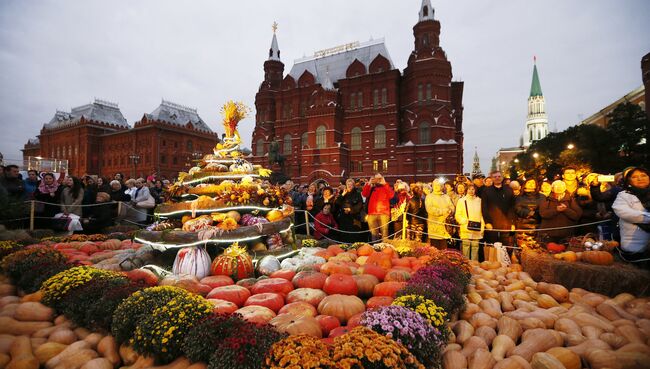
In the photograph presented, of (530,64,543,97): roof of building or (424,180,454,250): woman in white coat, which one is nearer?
(424,180,454,250): woman in white coat

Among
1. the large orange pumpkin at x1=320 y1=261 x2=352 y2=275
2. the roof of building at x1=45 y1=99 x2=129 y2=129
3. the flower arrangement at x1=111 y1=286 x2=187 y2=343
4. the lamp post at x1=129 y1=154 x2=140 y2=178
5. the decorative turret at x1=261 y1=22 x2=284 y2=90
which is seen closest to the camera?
the flower arrangement at x1=111 y1=286 x2=187 y2=343

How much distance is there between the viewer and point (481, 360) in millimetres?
2572

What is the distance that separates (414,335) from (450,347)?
2.12 ft

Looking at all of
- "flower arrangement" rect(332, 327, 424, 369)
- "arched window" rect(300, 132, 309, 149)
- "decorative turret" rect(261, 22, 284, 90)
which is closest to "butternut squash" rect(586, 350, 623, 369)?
"flower arrangement" rect(332, 327, 424, 369)

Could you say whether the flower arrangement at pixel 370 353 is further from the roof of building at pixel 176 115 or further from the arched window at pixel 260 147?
the roof of building at pixel 176 115

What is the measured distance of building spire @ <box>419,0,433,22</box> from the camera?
118 feet

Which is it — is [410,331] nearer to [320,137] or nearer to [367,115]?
[320,137]

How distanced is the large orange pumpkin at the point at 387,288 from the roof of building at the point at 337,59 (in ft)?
126

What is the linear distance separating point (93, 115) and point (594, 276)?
6681cm

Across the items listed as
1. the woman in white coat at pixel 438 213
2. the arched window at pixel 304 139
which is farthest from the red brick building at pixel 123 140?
the woman in white coat at pixel 438 213

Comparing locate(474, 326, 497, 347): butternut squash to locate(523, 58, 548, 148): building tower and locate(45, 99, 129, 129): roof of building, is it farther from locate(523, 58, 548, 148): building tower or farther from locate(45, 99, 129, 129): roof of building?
locate(523, 58, 548, 148): building tower

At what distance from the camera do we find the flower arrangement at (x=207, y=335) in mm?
2451

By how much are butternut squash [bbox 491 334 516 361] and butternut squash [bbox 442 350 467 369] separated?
33 cm

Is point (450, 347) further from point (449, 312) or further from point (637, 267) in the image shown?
point (637, 267)
